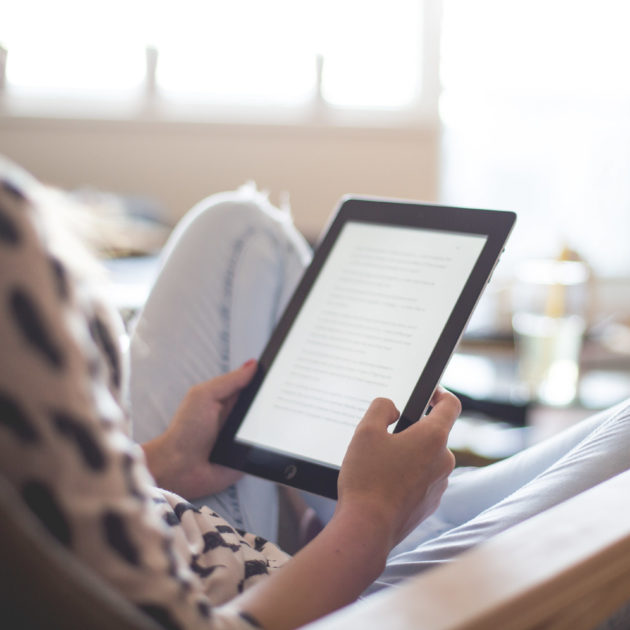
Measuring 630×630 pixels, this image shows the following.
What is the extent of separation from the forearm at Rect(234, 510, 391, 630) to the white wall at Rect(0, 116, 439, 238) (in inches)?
91.6

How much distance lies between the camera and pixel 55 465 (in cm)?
38

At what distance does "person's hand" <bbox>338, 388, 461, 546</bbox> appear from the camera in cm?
58

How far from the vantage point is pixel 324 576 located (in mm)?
520

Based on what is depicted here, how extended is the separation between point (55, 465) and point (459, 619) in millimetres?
205

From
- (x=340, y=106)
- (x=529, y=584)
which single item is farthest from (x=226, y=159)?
(x=529, y=584)

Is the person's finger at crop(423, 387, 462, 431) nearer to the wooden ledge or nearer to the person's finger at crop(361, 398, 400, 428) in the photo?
the person's finger at crop(361, 398, 400, 428)

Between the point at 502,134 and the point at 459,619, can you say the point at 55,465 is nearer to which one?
the point at 459,619

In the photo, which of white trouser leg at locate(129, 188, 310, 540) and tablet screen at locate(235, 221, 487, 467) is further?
white trouser leg at locate(129, 188, 310, 540)

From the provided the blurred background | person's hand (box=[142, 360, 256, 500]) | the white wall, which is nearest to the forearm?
person's hand (box=[142, 360, 256, 500])

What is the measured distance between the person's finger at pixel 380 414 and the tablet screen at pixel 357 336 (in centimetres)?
11

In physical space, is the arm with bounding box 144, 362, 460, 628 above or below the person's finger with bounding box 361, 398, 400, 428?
below

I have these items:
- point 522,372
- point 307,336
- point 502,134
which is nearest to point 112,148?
point 502,134

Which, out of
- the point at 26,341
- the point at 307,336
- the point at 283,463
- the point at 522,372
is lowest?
the point at 522,372

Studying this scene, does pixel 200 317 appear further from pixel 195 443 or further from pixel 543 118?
pixel 543 118
